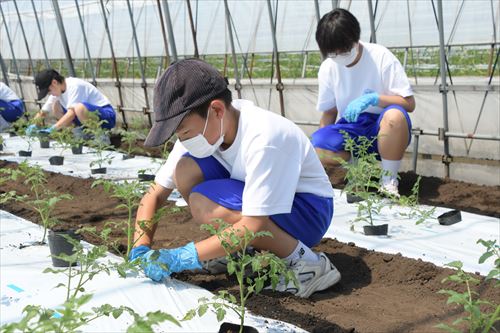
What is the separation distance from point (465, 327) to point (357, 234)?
49.4 inches

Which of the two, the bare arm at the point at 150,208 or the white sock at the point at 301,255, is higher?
the bare arm at the point at 150,208

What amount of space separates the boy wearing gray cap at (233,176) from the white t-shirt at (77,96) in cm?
436

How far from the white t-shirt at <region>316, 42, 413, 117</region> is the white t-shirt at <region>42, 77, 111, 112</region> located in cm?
333

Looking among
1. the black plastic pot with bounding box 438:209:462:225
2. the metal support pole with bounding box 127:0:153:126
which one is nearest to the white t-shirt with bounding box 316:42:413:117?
the black plastic pot with bounding box 438:209:462:225

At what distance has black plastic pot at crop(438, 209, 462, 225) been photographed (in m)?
3.32

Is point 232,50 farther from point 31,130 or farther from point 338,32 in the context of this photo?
point 338,32

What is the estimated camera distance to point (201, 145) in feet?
7.48

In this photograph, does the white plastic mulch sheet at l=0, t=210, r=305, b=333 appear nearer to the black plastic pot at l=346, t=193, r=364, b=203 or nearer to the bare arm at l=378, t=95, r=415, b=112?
the black plastic pot at l=346, t=193, r=364, b=203

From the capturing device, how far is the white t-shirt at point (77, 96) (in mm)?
6676

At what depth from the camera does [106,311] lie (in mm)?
1581

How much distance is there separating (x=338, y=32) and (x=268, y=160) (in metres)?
1.75

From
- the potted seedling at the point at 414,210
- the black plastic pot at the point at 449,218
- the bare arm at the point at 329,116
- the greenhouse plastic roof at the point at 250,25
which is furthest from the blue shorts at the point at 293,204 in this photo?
the greenhouse plastic roof at the point at 250,25

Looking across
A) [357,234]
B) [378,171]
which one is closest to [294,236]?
[357,234]

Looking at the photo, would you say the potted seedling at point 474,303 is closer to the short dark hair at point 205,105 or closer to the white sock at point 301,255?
the white sock at point 301,255
